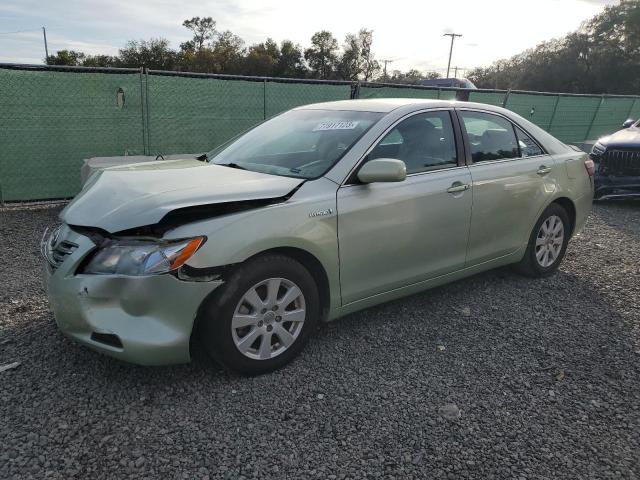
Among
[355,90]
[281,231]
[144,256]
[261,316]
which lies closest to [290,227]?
[281,231]

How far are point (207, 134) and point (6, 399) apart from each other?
6.39 metres

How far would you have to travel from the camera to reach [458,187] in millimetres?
3838

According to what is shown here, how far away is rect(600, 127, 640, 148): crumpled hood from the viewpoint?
8289 mm

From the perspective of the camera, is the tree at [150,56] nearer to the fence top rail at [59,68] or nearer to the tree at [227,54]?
the tree at [227,54]

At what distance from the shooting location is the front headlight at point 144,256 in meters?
2.64

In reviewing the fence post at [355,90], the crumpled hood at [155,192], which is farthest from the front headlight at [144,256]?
the fence post at [355,90]

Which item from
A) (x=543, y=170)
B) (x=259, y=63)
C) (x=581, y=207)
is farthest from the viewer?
(x=259, y=63)

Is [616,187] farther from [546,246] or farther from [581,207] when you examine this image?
[546,246]

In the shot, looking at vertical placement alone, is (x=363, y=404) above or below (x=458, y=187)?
below

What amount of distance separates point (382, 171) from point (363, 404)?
1400 millimetres

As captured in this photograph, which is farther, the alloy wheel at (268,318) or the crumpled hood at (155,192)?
the alloy wheel at (268,318)

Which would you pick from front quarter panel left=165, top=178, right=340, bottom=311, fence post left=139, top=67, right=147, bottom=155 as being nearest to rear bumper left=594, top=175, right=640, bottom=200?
front quarter panel left=165, top=178, right=340, bottom=311

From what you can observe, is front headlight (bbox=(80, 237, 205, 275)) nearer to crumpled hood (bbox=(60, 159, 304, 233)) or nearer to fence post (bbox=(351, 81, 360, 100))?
crumpled hood (bbox=(60, 159, 304, 233))

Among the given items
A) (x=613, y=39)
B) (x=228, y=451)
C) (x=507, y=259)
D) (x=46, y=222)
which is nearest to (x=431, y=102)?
(x=507, y=259)
